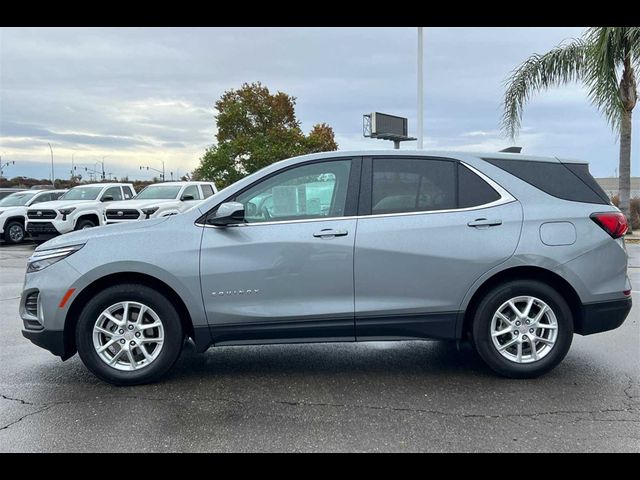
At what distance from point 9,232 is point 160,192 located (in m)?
5.13

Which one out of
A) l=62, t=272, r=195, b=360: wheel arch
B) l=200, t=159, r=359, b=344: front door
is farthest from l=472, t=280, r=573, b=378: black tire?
l=62, t=272, r=195, b=360: wheel arch

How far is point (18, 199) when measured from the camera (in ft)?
59.9

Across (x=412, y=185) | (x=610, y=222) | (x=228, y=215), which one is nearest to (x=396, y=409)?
(x=412, y=185)

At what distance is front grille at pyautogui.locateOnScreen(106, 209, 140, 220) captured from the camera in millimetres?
15359

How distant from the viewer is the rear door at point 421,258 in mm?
4277

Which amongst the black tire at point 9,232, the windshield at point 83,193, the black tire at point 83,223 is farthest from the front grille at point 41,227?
the black tire at point 9,232

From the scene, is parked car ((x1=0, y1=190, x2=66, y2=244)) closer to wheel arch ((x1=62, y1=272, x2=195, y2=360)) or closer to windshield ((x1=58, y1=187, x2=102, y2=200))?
windshield ((x1=58, y1=187, x2=102, y2=200))

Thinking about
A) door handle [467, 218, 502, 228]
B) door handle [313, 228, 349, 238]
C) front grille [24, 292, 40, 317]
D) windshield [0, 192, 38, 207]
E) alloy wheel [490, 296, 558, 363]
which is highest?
windshield [0, 192, 38, 207]

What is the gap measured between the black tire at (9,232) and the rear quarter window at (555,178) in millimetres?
16765

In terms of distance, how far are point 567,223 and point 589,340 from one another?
1806 millimetres

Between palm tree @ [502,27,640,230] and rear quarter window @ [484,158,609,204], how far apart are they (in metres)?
11.6

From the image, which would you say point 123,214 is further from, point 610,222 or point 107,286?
point 610,222
